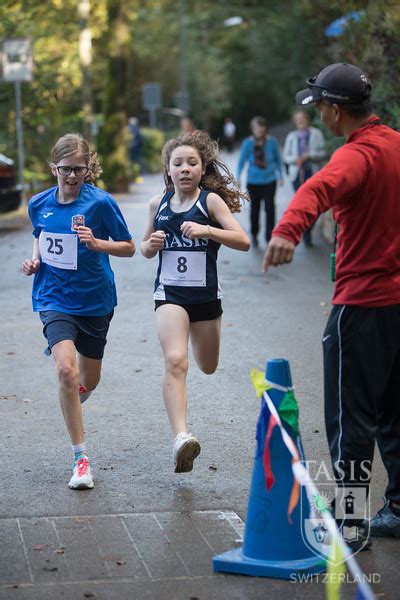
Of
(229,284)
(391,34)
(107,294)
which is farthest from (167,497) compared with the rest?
(391,34)

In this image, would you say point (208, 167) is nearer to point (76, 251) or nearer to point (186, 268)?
point (186, 268)

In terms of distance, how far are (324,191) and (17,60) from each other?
2112 cm

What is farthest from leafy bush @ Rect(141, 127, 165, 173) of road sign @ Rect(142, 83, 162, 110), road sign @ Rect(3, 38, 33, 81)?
road sign @ Rect(3, 38, 33, 81)

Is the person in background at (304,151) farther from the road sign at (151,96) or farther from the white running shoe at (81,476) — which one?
the road sign at (151,96)

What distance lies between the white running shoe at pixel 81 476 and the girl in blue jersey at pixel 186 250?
0.52 m

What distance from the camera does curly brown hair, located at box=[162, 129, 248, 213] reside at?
678 cm

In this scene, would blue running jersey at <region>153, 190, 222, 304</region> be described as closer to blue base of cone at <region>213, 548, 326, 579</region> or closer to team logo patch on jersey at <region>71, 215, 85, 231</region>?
team logo patch on jersey at <region>71, 215, 85, 231</region>

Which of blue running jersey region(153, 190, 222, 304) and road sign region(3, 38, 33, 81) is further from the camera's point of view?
road sign region(3, 38, 33, 81)

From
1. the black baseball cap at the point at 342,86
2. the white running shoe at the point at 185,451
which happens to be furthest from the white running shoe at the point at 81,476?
the black baseball cap at the point at 342,86

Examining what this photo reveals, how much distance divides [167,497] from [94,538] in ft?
2.59

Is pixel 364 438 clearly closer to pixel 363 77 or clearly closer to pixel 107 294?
pixel 363 77

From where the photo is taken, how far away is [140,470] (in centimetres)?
673

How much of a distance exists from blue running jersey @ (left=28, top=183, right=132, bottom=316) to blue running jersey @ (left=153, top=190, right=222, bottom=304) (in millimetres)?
319

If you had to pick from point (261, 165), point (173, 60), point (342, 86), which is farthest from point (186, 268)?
point (173, 60)
